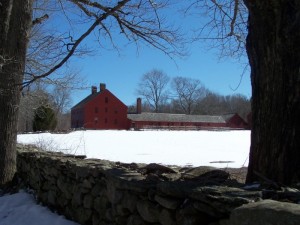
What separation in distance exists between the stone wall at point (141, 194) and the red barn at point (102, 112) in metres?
63.1

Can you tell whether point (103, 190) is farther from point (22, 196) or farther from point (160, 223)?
point (22, 196)

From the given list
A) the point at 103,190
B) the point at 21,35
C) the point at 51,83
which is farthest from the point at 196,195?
the point at 51,83

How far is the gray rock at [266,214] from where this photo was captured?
2.27 meters

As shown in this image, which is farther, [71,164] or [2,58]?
[2,58]

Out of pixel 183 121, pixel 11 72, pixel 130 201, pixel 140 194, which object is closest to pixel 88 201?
pixel 130 201

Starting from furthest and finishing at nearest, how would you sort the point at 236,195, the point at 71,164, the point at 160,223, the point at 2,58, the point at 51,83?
the point at 51,83 < the point at 2,58 < the point at 71,164 < the point at 160,223 < the point at 236,195

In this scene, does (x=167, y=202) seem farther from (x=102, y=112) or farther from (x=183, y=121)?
(x=183, y=121)

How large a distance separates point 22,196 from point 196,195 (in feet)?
18.9

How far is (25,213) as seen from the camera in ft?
22.2

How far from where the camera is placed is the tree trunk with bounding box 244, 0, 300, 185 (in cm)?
380

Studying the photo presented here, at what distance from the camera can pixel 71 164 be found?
6066 millimetres

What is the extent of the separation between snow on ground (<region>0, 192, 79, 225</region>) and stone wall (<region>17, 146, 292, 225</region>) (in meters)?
0.16

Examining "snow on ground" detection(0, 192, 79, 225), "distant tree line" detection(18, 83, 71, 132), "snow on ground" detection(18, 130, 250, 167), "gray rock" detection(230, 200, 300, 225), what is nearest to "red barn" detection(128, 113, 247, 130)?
"distant tree line" detection(18, 83, 71, 132)

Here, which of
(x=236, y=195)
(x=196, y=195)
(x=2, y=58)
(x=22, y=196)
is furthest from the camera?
(x=2, y=58)
